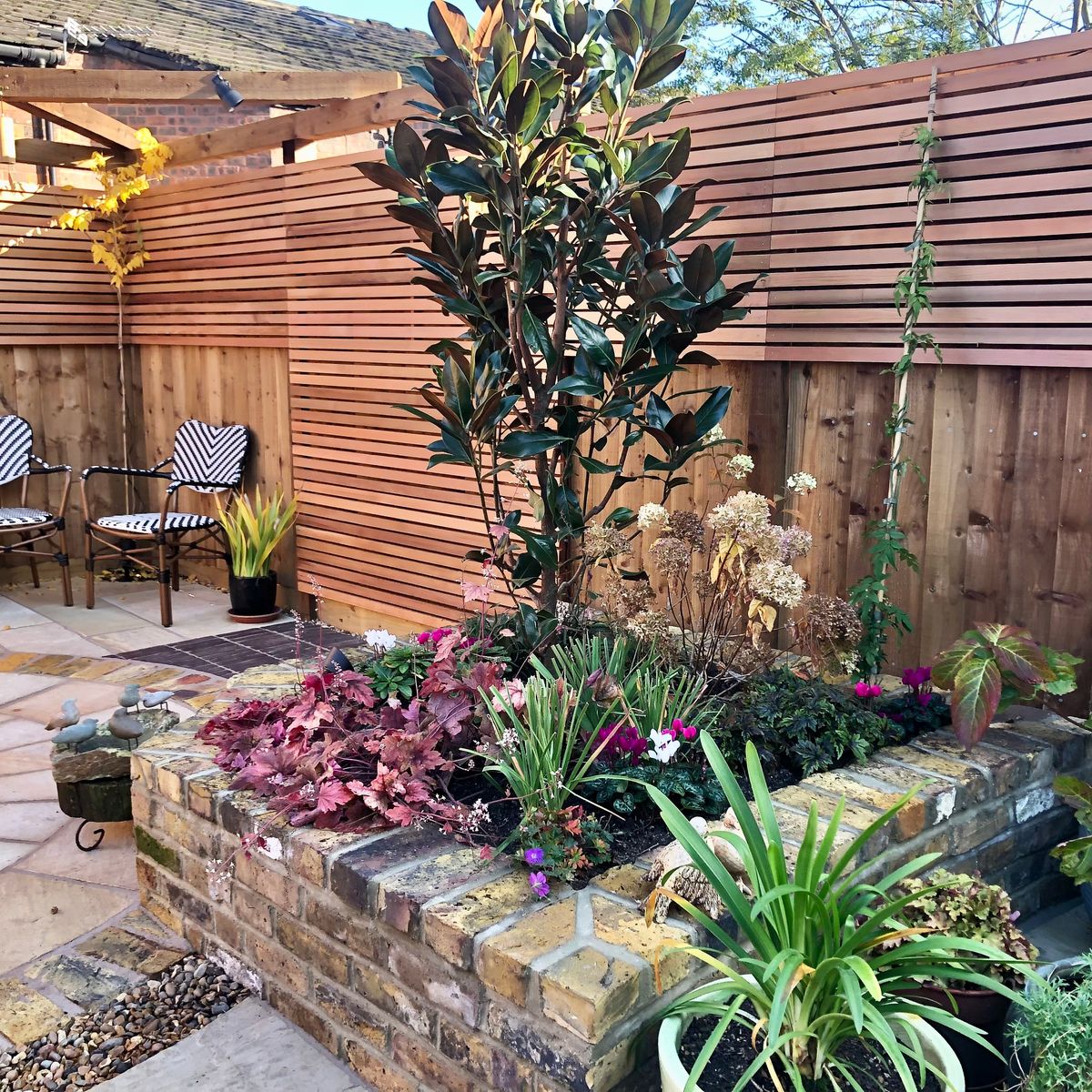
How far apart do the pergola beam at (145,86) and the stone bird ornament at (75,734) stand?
378cm

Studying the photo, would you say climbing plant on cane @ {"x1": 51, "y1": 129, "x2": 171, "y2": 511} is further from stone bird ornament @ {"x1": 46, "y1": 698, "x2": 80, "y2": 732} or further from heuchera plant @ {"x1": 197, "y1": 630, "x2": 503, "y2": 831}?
heuchera plant @ {"x1": 197, "y1": 630, "x2": 503, "y2": 831}

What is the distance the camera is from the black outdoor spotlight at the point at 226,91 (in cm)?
572

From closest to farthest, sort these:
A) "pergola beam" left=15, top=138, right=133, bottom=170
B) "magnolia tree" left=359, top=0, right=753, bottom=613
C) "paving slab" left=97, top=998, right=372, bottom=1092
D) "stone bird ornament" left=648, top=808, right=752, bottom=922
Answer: "stone bird ornament" left=648, top=808, right=752, bottom=922, "paving slab" left=97, top=998, right=372, bottom=1092, "magnolia tree" left=359, top=0, right=753, bottom=613, "pergola beam" left=15, top=138, right=133, bottom=170

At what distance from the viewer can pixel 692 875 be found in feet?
6.17

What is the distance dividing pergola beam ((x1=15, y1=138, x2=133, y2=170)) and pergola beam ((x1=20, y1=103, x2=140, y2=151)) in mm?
82

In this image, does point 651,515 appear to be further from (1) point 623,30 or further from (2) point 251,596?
(2) point 251,596

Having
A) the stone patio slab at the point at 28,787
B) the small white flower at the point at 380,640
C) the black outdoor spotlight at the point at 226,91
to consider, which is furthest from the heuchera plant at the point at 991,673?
the black outdoor spotlight at the point at 226,91

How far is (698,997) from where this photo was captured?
1.68 metres

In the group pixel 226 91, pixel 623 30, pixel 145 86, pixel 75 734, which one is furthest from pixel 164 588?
pixel 623 30

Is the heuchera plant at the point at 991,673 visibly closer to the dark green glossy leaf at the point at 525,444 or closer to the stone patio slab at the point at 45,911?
the dark green glossy leaf at the point at 525,444

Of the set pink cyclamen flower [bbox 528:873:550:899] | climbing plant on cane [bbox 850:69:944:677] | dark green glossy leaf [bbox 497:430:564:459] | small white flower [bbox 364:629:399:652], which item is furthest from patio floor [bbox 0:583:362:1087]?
climbing plant on cane [bbox 850:69:944:677]

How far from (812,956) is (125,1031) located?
1586 millimetres

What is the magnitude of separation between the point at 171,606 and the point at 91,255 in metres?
2.58

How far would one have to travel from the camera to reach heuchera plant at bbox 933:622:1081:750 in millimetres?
2531
